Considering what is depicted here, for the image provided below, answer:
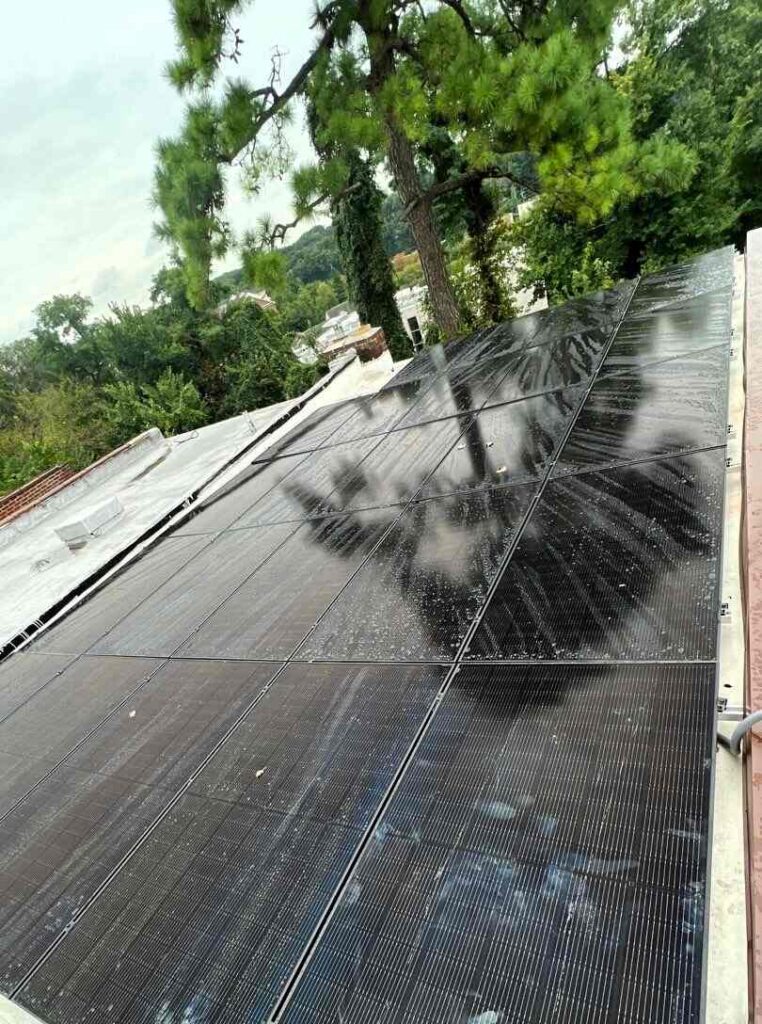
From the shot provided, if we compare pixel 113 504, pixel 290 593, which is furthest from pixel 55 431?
pixel 290 593

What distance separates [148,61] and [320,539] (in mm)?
6562

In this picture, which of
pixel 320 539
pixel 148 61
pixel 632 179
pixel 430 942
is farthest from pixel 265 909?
pixel 632 179

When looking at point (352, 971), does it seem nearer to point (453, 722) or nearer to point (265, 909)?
point (265, 909)

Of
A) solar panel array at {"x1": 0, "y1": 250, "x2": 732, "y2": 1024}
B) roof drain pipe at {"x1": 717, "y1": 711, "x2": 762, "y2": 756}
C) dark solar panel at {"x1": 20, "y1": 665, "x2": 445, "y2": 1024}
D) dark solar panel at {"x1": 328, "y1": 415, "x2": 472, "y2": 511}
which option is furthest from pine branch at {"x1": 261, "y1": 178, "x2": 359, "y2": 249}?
roof drain pipe at {"x1": 717, "y1": 711, "x2": 762, "y2": 756}

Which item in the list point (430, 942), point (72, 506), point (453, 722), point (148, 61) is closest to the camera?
point (430, 942)

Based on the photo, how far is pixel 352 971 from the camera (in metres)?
1.26

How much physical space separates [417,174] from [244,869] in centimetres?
914

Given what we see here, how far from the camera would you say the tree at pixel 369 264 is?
52.4ft

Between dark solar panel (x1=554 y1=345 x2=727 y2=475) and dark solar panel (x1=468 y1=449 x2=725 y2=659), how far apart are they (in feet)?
0.72

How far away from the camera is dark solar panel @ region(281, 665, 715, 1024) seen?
1.08 m

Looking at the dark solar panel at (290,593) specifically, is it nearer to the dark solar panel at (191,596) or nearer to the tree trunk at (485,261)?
the dark solar panel at (191,596)

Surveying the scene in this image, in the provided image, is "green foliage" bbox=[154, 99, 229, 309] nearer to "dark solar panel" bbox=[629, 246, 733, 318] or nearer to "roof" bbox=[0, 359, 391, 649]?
"roof" bbox=[0, 359, 391, 649]

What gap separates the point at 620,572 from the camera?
2.07 meters

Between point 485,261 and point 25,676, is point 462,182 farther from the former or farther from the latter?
point 25,676
